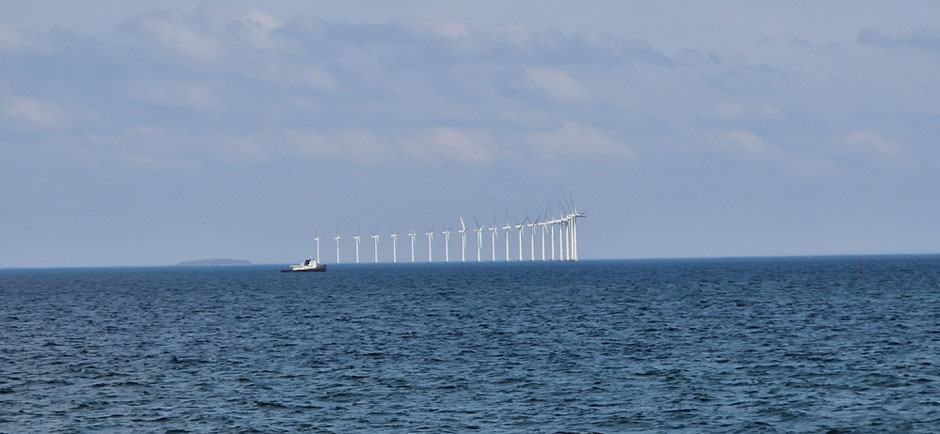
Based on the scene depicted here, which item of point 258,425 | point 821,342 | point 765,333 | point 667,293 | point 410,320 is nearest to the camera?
point 258,425

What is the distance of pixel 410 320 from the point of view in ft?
320

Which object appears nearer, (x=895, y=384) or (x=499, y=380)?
(x=895, y=384)

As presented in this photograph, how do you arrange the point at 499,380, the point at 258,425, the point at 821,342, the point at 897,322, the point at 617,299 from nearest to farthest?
the point at 258,425 → the point at 499,380 → the point at 821,342 → the point at 897,322 → the point at 617,299

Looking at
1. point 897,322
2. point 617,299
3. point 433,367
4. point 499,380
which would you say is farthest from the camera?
point 617,299

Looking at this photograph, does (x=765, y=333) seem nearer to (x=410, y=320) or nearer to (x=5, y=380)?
(x=410, y=320)

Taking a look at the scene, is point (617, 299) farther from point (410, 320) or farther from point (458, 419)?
point (458, 419)

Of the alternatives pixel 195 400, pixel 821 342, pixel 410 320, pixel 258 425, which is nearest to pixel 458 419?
pixel 258 425

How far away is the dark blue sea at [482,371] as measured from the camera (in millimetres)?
44969

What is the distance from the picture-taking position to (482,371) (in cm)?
5909

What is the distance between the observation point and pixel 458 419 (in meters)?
45.1

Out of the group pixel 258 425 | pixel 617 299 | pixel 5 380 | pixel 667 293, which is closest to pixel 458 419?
pixel 258 425

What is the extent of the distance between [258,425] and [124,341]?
38.8 metres

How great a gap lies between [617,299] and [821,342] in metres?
59.6

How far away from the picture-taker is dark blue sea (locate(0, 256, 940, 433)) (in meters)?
45.0
